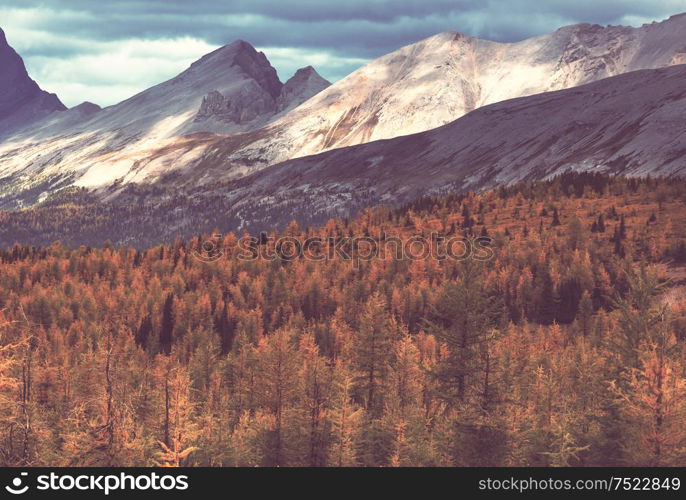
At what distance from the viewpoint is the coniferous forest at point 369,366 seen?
1296 inches

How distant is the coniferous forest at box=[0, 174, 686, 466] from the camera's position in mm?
32906

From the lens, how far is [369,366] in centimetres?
6162

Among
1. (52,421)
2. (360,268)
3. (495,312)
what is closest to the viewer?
(495,312)

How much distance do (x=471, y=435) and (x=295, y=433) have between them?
15406 mm

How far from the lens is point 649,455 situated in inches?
1179

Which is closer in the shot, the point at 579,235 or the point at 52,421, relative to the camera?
the point at 52,421

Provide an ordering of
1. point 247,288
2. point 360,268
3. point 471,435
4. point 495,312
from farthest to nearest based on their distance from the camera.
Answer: point 360,268 < point 247,288 < point 495,312 < point 471,435

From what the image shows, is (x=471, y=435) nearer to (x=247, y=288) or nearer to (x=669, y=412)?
(x=669, y=412)

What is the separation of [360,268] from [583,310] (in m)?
72.4
